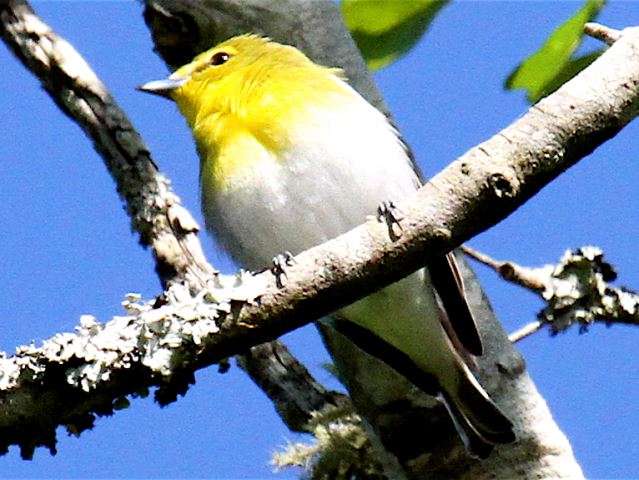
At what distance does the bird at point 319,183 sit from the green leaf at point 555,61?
0.73m

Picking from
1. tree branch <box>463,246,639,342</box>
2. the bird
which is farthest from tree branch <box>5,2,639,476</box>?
the bird

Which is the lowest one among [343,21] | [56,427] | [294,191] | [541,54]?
[56,427]

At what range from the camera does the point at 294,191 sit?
11.9 feet

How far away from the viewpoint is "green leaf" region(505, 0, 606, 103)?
8.63 ft

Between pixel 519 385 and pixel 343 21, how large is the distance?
1181 millimetres

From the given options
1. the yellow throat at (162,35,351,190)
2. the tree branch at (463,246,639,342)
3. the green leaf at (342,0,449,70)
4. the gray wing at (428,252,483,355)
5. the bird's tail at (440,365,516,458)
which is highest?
the yellow throat at (162,35,351,190)

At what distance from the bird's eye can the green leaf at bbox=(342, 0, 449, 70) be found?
71cm

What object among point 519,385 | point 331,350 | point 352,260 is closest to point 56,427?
point 352,260

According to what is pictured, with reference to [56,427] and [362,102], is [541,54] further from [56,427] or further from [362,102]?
[56,427]

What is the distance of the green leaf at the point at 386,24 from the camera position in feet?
9.87

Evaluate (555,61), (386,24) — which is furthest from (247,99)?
(555,61)

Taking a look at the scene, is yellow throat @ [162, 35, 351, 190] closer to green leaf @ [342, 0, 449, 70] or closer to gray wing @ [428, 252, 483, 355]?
green leaf @ [342, 0, 449, 70]

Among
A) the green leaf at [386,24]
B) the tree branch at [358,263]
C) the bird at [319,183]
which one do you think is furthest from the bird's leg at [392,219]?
the bird at [319,183]

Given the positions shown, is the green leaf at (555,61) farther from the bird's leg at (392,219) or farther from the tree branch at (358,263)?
the bird's leg at (392,219)
